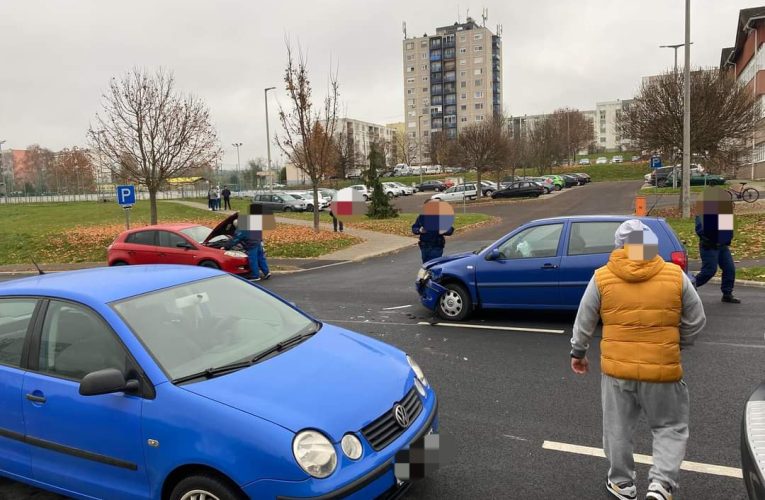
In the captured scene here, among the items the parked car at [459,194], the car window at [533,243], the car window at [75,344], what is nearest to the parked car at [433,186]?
the parked car at [459,194]

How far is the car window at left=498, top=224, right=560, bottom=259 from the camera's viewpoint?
7703mm

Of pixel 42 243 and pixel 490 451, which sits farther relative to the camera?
pixel 42 243

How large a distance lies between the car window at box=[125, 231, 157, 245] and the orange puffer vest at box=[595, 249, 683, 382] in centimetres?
1268

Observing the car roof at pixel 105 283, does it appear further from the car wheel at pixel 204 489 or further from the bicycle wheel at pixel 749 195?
the bicycle wheel at pixel 749 195

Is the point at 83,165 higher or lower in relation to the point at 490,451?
higher

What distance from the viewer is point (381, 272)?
1420 centimetres

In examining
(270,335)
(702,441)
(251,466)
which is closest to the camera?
(251,466)

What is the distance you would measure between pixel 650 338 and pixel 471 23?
5333 inches

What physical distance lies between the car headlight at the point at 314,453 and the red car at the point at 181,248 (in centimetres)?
1053

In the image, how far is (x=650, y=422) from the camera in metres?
3.32

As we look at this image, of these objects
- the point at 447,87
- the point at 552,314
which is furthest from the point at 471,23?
the point at 552,314

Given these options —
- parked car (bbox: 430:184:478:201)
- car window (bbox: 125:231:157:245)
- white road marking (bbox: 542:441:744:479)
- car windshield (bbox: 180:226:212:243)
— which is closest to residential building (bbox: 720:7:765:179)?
parked car (bbox: 430:184:478:201)

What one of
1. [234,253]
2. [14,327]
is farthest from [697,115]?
[14,327]

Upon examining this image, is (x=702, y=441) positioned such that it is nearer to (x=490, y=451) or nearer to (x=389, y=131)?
→ (x=490, y=451)
